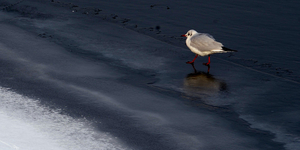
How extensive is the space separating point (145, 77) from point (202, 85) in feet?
3.50

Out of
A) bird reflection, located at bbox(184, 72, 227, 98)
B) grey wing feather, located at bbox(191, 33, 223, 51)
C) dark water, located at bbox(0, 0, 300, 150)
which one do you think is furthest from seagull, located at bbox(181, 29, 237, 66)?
bird reflection, located at bbox(184, 72, 227, 98)

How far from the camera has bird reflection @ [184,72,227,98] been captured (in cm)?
782

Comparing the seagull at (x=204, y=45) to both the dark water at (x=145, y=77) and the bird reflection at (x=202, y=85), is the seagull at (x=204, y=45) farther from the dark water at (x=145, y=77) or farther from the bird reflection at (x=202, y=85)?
the bird reflection at (x=202, y=85)

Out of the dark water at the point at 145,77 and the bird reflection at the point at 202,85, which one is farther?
the bird reflection at the point at 202,85

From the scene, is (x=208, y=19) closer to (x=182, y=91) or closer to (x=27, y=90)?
(x=182, y=91)

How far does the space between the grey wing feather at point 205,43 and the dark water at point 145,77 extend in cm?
42

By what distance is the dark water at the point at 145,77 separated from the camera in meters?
6.18

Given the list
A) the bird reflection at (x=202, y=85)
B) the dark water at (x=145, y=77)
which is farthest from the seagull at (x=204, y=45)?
the bird reflection at (x=202, y=85)

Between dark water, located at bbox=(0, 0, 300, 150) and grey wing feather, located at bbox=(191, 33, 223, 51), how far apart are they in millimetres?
417

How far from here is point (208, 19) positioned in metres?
12.9

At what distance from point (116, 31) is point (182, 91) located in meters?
4.17

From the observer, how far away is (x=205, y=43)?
30.9 ft

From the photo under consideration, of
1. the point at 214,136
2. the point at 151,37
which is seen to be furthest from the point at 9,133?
the point at 151,37

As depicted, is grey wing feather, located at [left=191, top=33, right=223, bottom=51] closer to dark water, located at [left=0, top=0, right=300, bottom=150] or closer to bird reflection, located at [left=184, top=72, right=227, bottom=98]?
dark water, located at [left=0, top=0, right=300, bottom=150]
